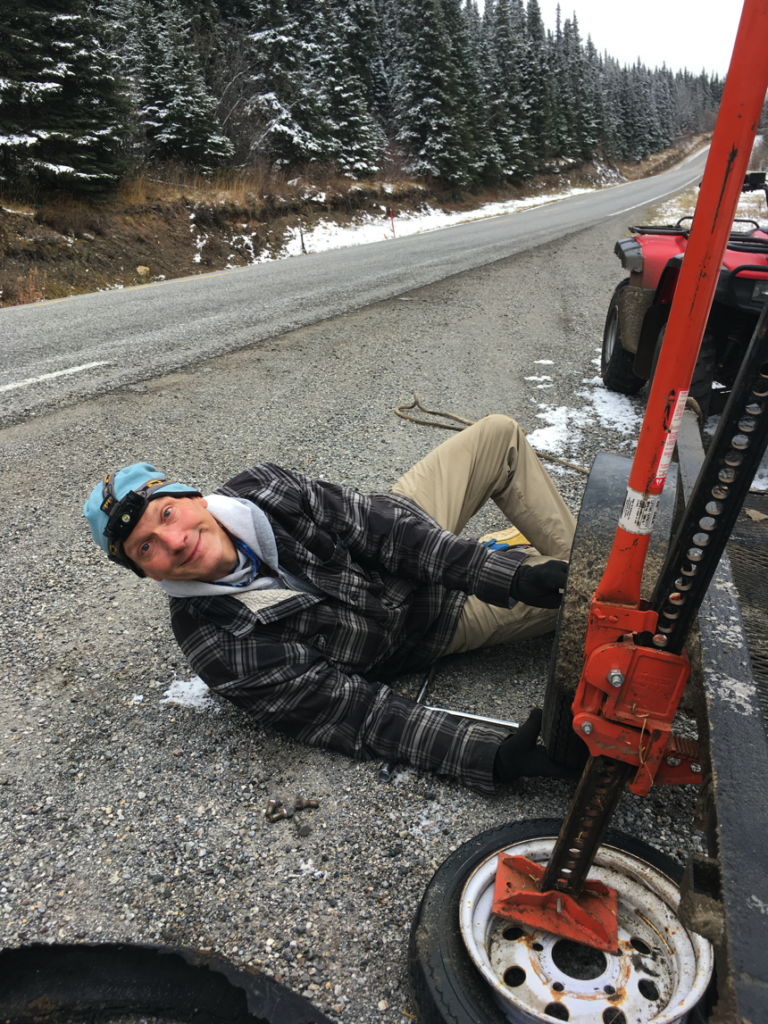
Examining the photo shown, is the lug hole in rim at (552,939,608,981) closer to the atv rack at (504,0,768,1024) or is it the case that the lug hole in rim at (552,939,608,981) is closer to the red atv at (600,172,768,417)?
the atv rack at (504,0,768,1024)

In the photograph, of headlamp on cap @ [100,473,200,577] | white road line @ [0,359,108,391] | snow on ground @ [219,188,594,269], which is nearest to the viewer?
headlamp on cap @ [100,473,200,577]

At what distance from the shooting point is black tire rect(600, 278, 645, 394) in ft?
17.0

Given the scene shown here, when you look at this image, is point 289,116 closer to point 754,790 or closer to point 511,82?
point 511,82

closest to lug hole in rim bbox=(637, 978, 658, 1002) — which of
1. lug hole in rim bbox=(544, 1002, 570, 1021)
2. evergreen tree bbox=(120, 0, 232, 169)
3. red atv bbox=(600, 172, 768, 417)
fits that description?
lug hole in rim bbox=(544, 1002, 570, 1021)

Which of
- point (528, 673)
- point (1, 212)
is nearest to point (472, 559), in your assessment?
point (528, 673)

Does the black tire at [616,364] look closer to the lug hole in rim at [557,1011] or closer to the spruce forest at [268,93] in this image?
the lug hole in rim at [557,1011]

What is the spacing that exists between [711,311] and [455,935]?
12.0ft

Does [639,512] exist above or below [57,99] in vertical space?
below

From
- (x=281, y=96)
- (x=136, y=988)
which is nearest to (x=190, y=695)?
(x=136, y=988)

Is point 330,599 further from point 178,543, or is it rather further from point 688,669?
point 688,669

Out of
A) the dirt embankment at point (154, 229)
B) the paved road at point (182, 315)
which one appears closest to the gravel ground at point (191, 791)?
the paved road at point (182, 315)

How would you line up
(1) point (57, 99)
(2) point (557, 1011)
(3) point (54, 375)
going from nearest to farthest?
1. (2) point (557, 1011)
2. (3) point (54, 375)
3. (1) point (57, 99)

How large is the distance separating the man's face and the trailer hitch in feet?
3.99

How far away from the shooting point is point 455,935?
148cm
